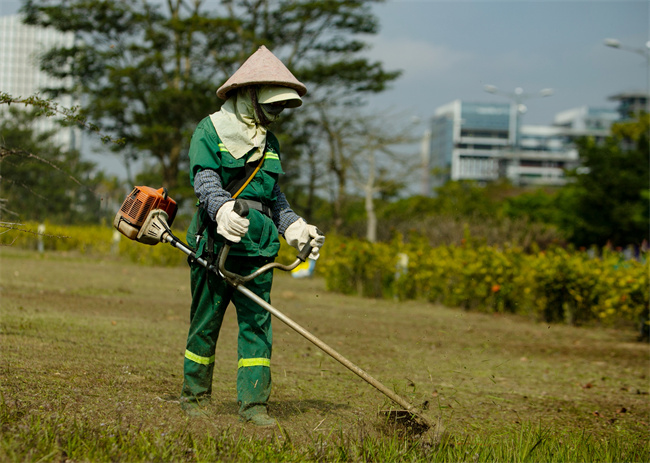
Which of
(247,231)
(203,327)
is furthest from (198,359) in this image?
(247,231)

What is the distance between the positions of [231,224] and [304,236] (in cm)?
60

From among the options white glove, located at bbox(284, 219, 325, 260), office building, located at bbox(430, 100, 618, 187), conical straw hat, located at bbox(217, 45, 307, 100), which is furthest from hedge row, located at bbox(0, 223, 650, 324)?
office building, located at bbox(430, 100, 618, 187)

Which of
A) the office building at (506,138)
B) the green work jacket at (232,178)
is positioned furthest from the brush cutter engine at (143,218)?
the office building at (506,138)

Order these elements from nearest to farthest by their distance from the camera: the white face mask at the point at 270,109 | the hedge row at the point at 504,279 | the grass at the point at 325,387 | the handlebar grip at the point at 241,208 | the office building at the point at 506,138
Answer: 1. the grass at the point at 325,387
2. the handlebar grip at the point at 241,208
3. the white face mask at the point at 270,109
4. the hedge row at the point at 504,279
5. the office building at the point at 506,138

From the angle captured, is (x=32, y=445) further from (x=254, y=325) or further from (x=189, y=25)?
(x=189, y=25)

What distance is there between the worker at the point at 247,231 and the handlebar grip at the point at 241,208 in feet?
0.69

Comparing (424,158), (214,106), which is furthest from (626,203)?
(214,106)

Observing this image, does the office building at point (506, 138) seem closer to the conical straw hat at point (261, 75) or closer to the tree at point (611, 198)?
the tree at point (611, 198)

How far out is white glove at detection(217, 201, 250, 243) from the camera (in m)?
3.42

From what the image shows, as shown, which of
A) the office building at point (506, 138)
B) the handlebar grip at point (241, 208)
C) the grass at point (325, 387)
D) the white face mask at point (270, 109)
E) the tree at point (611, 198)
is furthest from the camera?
the office building at point (506, 138)

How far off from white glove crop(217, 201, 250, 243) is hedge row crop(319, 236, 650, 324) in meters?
6.20

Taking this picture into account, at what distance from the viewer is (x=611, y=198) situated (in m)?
22.1

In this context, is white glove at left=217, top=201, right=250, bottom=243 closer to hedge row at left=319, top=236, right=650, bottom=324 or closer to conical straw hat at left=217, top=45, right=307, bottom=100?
conical straw hat at left=217, top=45, right=307, bottom=100

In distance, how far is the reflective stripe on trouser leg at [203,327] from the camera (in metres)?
3.83
